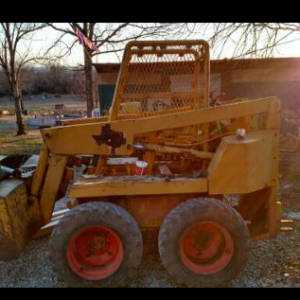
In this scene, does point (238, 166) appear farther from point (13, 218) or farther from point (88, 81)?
point (88, 81)

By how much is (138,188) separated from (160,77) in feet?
4.36

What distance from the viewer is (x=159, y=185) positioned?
10.4ft

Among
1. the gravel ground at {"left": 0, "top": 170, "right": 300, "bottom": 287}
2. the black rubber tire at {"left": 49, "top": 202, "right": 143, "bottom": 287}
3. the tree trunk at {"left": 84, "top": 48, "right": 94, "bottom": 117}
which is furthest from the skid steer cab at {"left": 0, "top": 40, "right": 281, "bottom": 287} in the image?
the tree trunk at {"left": 84, "top": 48, "right": 94, "bottom": 117}

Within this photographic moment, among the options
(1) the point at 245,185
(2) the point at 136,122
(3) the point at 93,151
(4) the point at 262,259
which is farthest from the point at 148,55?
(4) the point at 262,259

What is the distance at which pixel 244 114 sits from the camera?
3357 millimetres

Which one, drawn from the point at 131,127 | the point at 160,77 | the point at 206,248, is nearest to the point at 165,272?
the point at 206,248

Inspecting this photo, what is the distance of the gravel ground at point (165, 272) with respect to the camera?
10.7 ft

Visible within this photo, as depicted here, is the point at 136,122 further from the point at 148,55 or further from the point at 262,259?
the point at 262,259

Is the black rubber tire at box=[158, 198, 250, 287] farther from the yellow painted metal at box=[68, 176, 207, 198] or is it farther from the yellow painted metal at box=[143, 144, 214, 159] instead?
the yellow painted metal at box=[143, 144, 214, 159]

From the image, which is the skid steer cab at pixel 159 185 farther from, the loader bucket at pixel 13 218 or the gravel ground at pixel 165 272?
the gravel ground at pixel 165 272

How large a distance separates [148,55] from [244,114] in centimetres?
124

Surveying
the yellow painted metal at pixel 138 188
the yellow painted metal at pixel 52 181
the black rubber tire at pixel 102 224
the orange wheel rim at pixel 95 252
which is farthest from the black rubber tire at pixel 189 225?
the yellow painted metal at pixel 52 181

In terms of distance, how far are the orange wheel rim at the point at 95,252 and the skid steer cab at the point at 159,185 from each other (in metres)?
0.01

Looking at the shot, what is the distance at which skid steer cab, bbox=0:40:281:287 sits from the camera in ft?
9.96
